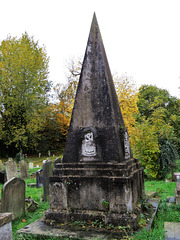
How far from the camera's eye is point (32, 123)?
22.2 m

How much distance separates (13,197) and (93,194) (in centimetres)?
234

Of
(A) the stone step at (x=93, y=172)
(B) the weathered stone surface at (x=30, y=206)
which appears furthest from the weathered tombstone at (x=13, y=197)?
(A) the stone step at (x=93, y=172)

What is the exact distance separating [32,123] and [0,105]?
378 centimetres

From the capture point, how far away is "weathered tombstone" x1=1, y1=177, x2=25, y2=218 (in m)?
5.30

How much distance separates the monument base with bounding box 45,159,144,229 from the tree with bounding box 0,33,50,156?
17177 millimetres

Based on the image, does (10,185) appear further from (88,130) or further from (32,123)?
(32,123)

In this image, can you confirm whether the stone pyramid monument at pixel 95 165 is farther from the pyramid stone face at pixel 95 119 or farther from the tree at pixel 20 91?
the tree at pixel 20 91

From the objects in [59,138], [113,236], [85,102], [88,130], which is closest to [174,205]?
[113,236]

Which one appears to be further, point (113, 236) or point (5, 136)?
point (5, 136)

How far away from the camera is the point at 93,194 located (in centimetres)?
462

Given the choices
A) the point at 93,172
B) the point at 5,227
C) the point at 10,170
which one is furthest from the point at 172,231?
the point at 10,170

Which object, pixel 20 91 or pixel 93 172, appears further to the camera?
pixel 20 91

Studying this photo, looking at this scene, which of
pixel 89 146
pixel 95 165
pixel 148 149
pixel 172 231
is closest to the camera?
pixel 172 231

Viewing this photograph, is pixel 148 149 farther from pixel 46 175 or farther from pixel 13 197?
pixel 13 197
